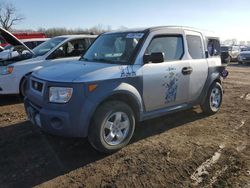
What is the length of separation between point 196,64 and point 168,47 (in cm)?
80

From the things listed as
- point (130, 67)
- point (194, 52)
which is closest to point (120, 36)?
point (130, 67)

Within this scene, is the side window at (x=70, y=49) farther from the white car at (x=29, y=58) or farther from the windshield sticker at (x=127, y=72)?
the windshield sticker at (x=127, y=72)

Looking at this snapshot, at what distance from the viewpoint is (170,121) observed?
6.26 m

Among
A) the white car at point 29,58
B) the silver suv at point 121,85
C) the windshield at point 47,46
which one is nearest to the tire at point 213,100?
the silver suv at point 121,85

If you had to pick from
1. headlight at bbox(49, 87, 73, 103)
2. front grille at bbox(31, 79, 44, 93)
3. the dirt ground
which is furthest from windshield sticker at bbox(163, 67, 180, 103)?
front grille at bbox(31, 79, 44, 93)

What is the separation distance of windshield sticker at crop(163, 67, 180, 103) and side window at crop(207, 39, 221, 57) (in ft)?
5.50

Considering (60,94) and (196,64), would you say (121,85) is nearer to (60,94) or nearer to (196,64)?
(60,94)

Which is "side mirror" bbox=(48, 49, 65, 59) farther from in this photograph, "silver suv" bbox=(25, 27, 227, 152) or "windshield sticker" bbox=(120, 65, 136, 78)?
"windshield sticker" bbox=(120, 65, 136, 78)

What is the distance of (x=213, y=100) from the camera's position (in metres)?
6.84

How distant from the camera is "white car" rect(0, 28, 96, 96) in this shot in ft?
25.4

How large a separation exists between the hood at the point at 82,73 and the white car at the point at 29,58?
2.58 meters

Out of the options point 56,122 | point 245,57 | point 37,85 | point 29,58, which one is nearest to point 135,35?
point 37,85

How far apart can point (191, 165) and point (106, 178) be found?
1.23m

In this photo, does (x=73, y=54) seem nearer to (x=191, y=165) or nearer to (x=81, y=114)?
(x=81, y=114)
